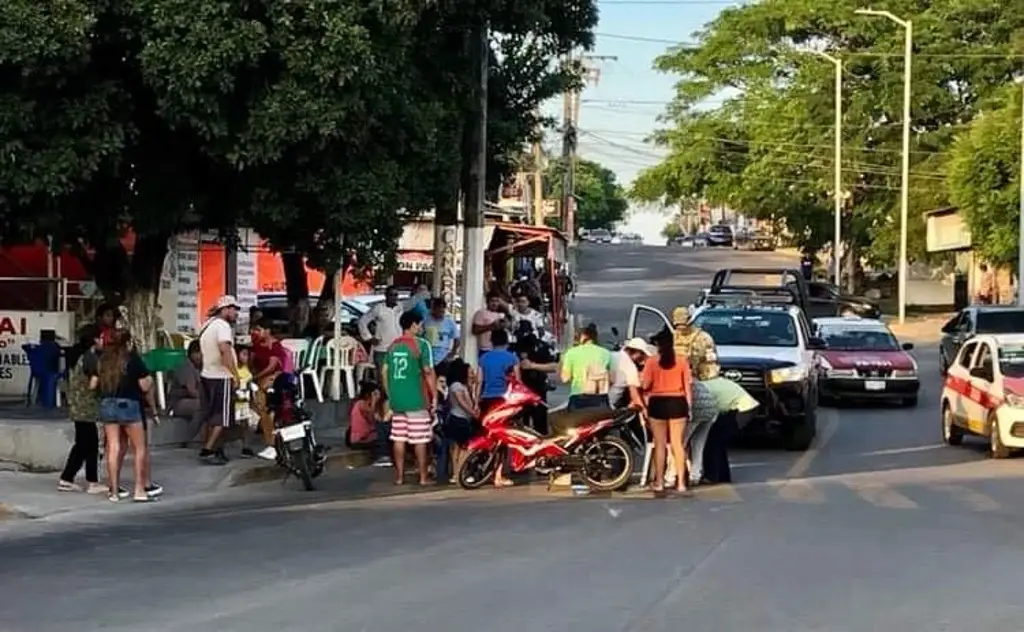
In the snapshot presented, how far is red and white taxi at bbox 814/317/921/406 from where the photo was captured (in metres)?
26.2

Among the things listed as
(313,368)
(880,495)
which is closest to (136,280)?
(313,368)

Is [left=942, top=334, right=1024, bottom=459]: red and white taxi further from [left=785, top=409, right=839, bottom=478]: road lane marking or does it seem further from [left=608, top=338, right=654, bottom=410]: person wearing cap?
[left=608, top=338, right=654, bottom=410]: person wearing cap

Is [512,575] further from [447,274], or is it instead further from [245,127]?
[447,274]

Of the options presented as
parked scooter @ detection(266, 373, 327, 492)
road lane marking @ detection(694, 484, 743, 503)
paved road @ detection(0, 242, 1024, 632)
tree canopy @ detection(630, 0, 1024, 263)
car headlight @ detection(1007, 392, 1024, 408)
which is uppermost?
tree canopy @ detection(630, 0, 1024, 263)

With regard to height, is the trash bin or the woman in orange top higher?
the trash bin

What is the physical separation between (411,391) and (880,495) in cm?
488

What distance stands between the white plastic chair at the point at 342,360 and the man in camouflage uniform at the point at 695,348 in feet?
20.9

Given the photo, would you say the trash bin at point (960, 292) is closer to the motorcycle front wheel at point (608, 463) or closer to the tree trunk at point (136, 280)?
the tree trunk at point (136, 280)

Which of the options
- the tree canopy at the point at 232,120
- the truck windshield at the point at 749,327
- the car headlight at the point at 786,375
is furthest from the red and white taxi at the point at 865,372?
the tree canopy at the point at 232,120

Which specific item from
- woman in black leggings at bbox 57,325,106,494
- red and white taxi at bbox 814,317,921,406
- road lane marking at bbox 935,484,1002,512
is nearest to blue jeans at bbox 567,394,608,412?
road lane marking at bbox 935,484,1002,512

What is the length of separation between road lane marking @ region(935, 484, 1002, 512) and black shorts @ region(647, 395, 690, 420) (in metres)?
2.76

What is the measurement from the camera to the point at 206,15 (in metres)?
14.5

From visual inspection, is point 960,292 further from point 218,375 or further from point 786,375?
point 218,375

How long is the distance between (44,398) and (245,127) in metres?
6.89
